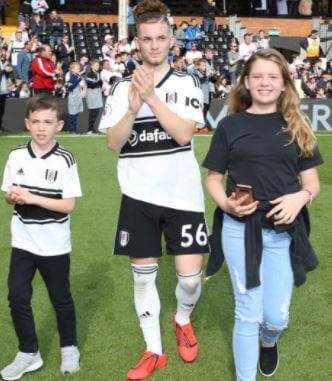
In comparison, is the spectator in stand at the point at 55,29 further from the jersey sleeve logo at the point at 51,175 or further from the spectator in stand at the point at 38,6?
the jersey sleeve logo at the point at 51,175

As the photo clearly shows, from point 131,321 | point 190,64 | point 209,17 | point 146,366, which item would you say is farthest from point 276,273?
point 209,17

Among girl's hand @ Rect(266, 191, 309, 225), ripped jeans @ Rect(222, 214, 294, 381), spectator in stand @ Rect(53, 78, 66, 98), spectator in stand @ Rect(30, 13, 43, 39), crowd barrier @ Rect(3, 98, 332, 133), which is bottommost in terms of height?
crowd barrier @ Rect(3, 98, 332, 133)

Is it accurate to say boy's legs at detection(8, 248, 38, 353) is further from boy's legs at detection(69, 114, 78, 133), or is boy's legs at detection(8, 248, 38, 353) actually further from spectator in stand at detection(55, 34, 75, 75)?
spectator in stand at detection(55, 34, 75, 75)

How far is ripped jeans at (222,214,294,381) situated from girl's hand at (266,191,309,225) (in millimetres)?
111

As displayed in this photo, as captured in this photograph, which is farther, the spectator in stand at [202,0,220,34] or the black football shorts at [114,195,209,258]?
the spectator in stand at [202,0,220,34]

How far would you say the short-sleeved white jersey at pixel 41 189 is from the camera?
12.4 feet

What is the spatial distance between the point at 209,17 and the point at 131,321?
74.7 ft

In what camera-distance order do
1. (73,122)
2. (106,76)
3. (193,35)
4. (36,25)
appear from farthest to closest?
(193,35) → (36,25) → (106,76) → (73,122)

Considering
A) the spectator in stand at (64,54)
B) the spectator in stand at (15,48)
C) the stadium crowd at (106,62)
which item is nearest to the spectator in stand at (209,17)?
the stadium crowd at (106,62)

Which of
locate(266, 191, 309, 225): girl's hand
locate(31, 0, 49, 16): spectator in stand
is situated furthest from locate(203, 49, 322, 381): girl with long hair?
locate(31, 0, 49, 16): spectator in stand

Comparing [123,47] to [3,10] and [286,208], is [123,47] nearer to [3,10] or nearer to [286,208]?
[3,10]

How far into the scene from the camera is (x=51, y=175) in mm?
3799

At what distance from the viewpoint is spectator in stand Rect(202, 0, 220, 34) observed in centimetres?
2609

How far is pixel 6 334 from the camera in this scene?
4621 millimetres
